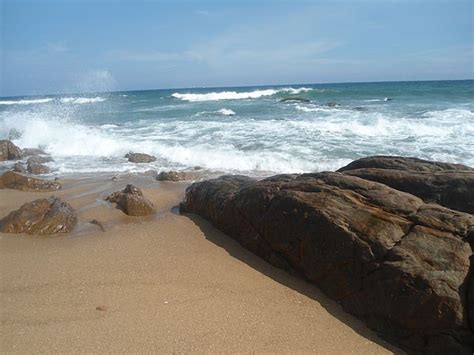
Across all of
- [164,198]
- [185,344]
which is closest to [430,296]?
[185,344]

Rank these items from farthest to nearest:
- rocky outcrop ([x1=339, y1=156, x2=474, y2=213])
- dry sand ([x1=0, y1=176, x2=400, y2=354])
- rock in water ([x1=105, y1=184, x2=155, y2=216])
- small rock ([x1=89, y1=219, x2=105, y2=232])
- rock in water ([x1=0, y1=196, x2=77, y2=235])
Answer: rock in water ([x1=105, y1=184, x2=155, y2=216]) < small rock ([x1=89, y1=219, x2=105, y2=232]) < rock in water ([x1=0, y1=196, x2=77, y2=235]) < rocky outcrop ([x1=339, y1=156, x2=474, y2=213]) < dry sand ([x1=0, y1=176, x2=400, y2=354])

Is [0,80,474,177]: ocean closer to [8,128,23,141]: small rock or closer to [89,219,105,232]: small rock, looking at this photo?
[8,128,23,141]: small rock

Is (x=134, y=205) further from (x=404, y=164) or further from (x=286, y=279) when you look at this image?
(x=404, y=164)

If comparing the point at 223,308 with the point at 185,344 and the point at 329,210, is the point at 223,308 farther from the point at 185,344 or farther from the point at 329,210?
the point at 329,210

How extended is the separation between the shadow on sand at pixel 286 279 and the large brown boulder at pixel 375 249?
0.07 m

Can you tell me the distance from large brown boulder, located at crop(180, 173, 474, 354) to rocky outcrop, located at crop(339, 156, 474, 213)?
46 cm

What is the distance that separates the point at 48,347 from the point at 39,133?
A: 1315cm

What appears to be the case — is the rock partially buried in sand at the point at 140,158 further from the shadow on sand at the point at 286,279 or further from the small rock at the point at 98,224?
the shadow on sand at the point at 286,279

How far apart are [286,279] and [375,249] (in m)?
0.99

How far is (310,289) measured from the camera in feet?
12.2

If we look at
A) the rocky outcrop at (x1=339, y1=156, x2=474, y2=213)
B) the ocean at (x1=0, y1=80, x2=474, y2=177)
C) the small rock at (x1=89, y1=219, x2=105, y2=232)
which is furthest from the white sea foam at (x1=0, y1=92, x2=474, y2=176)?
the rocky outcrop at (x1=339, y1=156, x2=474, y2=213)

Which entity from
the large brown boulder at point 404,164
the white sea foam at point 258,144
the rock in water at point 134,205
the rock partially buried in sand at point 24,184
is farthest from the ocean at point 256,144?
the large brown boulder at point 404,164

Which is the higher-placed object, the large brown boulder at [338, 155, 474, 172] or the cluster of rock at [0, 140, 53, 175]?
the large brown boulder at [338, 155, 474, 172]

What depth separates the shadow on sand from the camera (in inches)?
127
